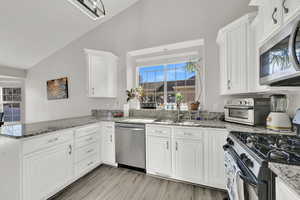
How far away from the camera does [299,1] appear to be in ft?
2.67

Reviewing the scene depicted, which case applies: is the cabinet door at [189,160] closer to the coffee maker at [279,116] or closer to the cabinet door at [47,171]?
the coffee maker at [279,116]

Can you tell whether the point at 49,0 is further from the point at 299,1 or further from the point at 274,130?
the point at 274,130

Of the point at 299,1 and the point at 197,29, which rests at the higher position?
the point at 197,29

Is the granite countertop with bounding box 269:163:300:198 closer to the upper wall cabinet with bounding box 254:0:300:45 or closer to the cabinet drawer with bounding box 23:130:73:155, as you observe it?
the upper wall cabinet with bounding box 254:0:300:45

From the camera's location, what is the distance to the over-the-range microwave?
0.78m

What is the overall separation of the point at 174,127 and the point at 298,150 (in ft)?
4.19

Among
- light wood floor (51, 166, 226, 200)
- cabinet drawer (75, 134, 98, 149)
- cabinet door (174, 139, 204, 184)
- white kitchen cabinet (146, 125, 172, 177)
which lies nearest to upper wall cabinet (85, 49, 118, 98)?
cabinet drawer (75, 134, 98, 149)

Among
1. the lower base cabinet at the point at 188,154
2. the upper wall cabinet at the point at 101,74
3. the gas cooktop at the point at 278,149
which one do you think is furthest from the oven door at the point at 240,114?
the upper wall cabinet at the point at 101,74

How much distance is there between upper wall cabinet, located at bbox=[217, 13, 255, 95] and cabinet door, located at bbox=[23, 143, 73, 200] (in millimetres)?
2571

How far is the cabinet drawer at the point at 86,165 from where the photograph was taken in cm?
199

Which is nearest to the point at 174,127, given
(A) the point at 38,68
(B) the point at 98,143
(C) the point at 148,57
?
(B) the point at 98,143

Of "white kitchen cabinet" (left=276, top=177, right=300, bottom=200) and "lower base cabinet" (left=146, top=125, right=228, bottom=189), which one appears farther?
"lower base cabinet" (left=146, top=125, right=228, bottom=189)

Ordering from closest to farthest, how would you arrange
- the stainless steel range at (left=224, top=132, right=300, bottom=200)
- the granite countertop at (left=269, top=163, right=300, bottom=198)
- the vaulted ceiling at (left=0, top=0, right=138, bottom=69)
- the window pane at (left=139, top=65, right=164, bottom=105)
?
the granite countertop at (left=269, top=163, right=300, bottom=198) → the stainless steel range at (left=224, top=132, right=300, bottom=200) → the vaulted ceiling at (left=0, top=0, right=138, bottom=69) → the window pane at (left=139, top=65, right=164, bottom=105)

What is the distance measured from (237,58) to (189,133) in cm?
126
